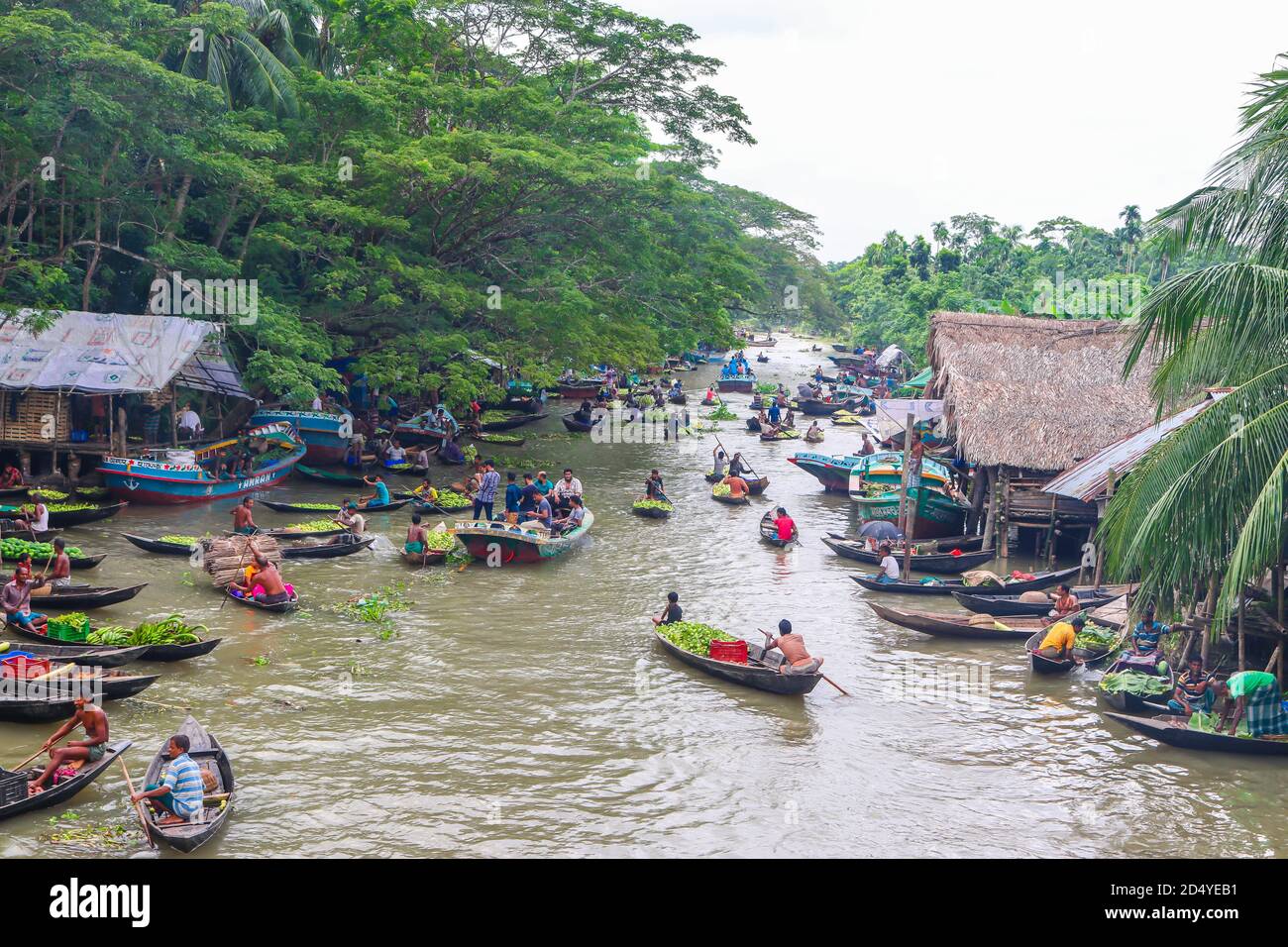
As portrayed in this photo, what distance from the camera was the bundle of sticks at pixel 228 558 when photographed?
1777cm

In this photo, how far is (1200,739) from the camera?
12.7 metres

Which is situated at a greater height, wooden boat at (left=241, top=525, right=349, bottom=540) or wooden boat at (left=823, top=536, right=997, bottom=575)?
wooden boat at (left=241, top=525, right=349, bottom=540)

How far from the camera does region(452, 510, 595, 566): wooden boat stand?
20.7 meters

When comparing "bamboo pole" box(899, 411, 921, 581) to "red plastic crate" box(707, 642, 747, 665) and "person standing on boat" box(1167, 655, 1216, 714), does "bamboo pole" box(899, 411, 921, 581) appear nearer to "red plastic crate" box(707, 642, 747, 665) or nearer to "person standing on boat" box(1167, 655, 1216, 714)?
"red plastic crate" box(707, 642, 747, 665)

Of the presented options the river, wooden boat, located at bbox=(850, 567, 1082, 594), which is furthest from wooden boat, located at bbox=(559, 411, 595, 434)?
wooden boat, located at bbox=(850, 567, 1082, 594)

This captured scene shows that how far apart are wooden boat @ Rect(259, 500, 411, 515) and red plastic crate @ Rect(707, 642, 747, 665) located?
37.6 feet

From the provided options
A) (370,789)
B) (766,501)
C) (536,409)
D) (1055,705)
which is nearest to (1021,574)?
(1055,705)

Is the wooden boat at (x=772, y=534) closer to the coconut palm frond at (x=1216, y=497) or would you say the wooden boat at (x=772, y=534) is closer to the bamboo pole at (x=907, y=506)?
the bamboo pole at (x=907, y=506)

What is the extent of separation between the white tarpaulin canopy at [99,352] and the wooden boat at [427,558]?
21.9 ft

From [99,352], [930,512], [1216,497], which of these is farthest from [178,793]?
[930,512]

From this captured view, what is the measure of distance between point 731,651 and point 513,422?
23.3 metres

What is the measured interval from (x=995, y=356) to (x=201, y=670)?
17.8 metres

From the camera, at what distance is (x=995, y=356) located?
24.5 meters

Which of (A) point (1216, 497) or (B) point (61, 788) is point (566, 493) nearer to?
(B) point (61, 788)
